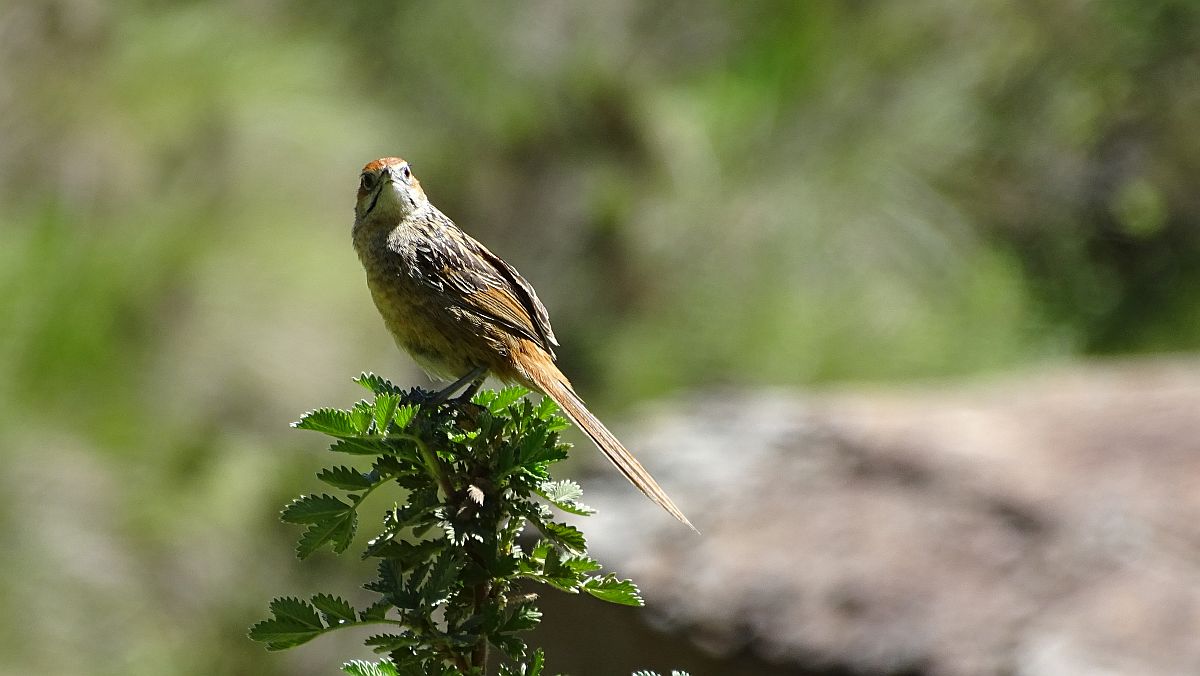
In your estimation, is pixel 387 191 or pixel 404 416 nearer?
pixel 404 416

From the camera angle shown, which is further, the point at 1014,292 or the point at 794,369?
the point at 1014,292

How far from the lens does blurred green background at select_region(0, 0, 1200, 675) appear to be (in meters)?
5.80

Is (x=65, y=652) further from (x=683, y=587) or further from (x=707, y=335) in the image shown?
(x=707, y=335)

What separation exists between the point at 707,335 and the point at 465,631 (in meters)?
6.07

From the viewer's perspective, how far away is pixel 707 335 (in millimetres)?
7465

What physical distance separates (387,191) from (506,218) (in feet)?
16.4

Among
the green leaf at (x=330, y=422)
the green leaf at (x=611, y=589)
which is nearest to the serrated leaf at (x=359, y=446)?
the green leaf at (x=330, y=422)

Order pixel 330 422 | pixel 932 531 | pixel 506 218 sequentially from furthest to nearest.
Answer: pixel 506 218, pixel 932 531, pixel 330 422

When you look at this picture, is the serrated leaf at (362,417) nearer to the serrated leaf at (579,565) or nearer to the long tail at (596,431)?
the serrated leaf at (579,565)

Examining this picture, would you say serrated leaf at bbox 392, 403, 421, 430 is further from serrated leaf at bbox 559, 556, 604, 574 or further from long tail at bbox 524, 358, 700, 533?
long tail at bbox 524, 358, 700, 533

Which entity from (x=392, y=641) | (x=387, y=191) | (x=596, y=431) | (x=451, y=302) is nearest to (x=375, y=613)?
(x=392, y=641)

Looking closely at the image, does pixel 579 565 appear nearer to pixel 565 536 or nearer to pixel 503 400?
pixel 565 536

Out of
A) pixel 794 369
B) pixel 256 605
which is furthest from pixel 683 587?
pixel 794 369

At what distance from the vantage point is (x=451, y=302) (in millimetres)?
2617
